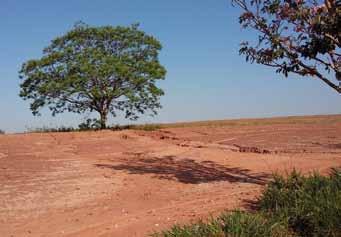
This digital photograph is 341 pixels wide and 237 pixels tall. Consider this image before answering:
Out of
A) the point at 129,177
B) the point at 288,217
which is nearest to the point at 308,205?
the point at 288,217

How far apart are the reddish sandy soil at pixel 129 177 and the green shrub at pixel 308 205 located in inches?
24.4

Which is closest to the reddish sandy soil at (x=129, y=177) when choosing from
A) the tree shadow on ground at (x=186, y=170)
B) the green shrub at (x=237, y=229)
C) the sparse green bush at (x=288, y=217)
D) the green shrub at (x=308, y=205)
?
the tree shadow on ground at (x=186, y=170)

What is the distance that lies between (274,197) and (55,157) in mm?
9266

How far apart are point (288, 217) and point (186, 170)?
6427 mm

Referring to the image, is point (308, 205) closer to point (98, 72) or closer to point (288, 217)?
point (288, 217)

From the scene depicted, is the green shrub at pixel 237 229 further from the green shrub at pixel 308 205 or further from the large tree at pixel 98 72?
the large tree at pixel 98 72

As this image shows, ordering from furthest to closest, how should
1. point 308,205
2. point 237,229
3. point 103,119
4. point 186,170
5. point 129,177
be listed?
1. point 103,119
2. point 186,170
3. point 129,177
4. point 308,205
5. point 237,229

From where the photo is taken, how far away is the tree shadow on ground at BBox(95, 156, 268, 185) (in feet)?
34.8

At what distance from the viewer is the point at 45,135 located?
1995 centimetres

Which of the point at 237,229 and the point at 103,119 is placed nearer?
the point at 237,229

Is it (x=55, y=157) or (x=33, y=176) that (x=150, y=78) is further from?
(x=33, y=176)

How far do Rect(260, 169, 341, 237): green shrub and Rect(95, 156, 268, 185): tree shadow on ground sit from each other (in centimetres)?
280

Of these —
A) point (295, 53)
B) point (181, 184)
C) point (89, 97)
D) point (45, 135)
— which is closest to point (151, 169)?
point (181, 184)

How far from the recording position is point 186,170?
39.7 feet
